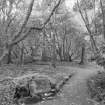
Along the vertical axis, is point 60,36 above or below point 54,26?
below

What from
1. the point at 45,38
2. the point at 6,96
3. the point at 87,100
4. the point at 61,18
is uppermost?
the point at 61,18

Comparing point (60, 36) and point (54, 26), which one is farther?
point (60, 36)

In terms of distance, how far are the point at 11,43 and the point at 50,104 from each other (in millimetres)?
3255

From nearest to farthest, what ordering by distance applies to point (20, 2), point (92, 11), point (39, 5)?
point (92, 11)
point (20, 2)
point (39, 5)

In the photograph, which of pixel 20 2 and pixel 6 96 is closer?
pixel 6 96

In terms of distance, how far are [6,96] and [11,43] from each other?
295cm

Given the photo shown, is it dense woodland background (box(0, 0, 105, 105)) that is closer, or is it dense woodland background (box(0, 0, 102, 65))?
dense woodland background (box(0, 0, 105, 105))

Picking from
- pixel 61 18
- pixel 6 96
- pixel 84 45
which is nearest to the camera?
pixel 6 96

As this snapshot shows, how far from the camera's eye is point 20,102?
504 centimetres

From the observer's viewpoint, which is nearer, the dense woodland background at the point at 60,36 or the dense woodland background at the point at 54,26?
the dense woodland background at the point at 60,36

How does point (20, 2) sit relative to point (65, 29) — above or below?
above

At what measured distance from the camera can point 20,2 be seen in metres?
13.2

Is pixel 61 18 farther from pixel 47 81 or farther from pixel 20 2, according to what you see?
pixel 47 81

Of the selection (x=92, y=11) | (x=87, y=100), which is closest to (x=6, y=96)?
(x=87, y=100)
